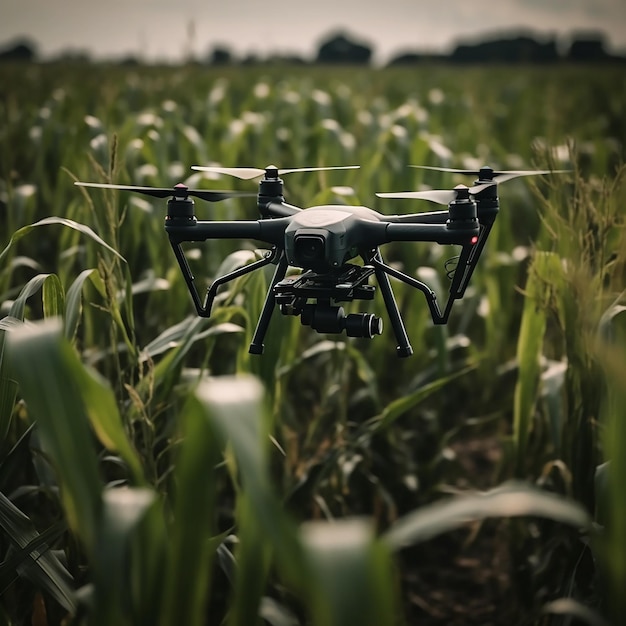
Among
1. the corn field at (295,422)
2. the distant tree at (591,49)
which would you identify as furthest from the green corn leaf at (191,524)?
the distant tree at (591,49)

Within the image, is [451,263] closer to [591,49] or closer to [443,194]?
[443,194]

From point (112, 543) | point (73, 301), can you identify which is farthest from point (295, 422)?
point (112, 543)

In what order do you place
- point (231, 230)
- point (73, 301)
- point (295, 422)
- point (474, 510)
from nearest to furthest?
1. point (474, 510)
2. point (231, 230)
3. point (73, 301)
4. point (295, 422)

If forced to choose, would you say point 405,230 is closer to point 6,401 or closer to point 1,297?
point 6,401

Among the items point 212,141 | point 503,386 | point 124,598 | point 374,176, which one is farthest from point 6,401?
point 212,141

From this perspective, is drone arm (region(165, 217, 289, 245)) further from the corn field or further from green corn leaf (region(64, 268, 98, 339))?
green corn leaf (region(64, 268, 98, 339))
